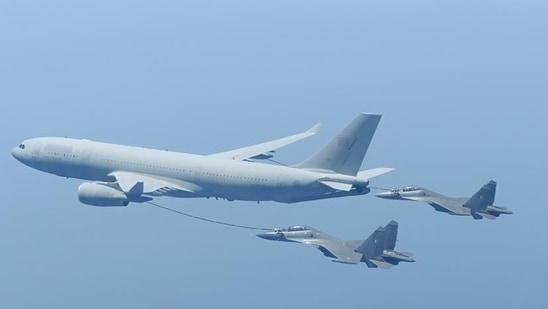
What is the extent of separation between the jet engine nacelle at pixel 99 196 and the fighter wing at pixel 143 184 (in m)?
0.76

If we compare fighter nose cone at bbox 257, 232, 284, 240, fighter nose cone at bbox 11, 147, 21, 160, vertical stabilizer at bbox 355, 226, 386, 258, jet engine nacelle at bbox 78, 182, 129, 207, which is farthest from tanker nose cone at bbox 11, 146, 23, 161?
vertical stabilizer at bbox 355, 226, 386, 258

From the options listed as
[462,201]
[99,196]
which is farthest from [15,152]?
[462,201]

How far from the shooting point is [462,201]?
10344cm

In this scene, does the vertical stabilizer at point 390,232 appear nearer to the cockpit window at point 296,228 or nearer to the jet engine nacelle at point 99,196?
the cockpit window at point 296,228

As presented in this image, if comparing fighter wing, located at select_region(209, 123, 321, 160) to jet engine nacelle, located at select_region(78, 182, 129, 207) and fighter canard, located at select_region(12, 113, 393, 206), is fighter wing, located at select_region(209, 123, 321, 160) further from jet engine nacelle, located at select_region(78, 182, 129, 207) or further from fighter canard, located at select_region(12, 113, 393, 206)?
jet engine nacelle, located at select_region(78, 182, 129, 207)

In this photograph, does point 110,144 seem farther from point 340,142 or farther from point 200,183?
point 340,142

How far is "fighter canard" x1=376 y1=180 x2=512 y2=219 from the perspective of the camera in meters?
101

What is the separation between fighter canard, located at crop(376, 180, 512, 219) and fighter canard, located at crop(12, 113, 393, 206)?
23.5 ft

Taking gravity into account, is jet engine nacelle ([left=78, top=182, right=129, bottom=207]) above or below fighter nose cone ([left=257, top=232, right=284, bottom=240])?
above

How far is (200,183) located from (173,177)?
2626 mm

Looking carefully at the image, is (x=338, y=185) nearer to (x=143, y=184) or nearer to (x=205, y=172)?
(x=205, y=172)

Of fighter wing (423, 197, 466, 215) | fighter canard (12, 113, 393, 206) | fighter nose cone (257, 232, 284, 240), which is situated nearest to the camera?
fighter nose cone (257, 232, 284, 240)

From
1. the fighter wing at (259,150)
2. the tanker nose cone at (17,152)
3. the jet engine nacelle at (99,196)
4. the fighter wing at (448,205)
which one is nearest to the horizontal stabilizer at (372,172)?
the fighter wing at (448,205)

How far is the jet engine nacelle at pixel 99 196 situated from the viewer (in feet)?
318
